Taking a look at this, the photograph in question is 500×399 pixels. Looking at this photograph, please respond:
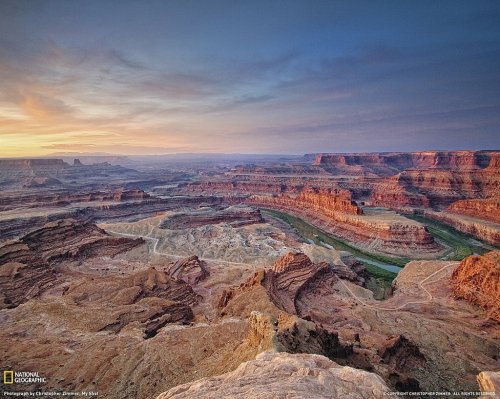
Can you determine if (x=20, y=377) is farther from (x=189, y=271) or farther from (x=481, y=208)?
(x=481, y=208)

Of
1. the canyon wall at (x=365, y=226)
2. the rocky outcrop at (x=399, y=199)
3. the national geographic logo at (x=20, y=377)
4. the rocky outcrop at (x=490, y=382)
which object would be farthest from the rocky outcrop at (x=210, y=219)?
the rocky outcrop at (x=490, y=382)

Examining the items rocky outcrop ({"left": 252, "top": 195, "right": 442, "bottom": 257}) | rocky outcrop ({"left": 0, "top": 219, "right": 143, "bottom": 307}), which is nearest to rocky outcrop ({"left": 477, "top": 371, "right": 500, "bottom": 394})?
rocky outcrop ({"left": 0, "top": 219, "right": 143, "bottom": 307})

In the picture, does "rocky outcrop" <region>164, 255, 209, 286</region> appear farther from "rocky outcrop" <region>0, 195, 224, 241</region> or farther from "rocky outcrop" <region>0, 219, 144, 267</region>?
"rocky outcrop" <region>0, 195, 224, 241</region>

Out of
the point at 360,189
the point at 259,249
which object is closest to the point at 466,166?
the point at 360,189

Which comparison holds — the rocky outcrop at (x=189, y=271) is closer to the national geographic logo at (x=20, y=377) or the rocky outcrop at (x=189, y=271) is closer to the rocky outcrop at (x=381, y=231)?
the national geographic logo at (x=20, y=377)

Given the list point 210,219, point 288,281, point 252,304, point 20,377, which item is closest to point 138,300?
point 252,304

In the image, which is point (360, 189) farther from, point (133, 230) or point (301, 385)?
point (301, 385)
